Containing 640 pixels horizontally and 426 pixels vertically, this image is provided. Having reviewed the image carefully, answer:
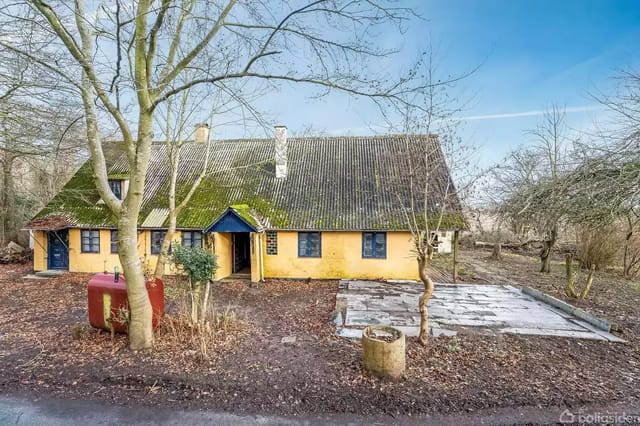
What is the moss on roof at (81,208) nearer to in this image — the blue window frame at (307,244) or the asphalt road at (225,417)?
the blue window frame at (307,244)

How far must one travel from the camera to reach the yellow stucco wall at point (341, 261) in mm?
12961

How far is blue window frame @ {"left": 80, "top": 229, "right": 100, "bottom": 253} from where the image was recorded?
14227mm

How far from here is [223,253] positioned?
44.0 feet

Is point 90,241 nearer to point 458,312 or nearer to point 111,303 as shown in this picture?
point 111,303

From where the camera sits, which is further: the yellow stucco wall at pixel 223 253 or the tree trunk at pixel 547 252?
the tree trunk at pixel 547 252

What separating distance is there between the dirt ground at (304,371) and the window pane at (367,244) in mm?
5338

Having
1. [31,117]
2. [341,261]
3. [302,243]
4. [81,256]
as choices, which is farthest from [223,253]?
[31,117]

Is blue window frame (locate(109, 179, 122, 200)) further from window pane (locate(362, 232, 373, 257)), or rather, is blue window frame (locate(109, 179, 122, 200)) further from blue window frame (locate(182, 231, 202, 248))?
window pane (locate(362, 232, 373, 257))

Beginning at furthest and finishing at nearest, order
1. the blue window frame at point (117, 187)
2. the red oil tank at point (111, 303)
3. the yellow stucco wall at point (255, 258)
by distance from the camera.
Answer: the blue window frame at point (117, 187)
the yellow stucco wall at point (255, 258)
the red oil tank at point (111, 303)

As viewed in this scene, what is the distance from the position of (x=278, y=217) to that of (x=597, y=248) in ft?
47.9

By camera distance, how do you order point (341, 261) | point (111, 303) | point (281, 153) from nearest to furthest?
point (111, 303), point (341, 261), point (281, 153)

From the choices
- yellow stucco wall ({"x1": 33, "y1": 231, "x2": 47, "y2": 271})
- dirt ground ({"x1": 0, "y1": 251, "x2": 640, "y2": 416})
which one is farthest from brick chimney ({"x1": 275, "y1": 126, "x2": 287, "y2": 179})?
yellow stucco wall ({"x1": 33, "y1": 231, "x2": 47, "y2": 271})

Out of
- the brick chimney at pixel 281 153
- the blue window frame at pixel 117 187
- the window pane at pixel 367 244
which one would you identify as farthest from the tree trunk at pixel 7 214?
the window pane at pixel 367 244

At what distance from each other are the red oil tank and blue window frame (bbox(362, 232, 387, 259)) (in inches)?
324
